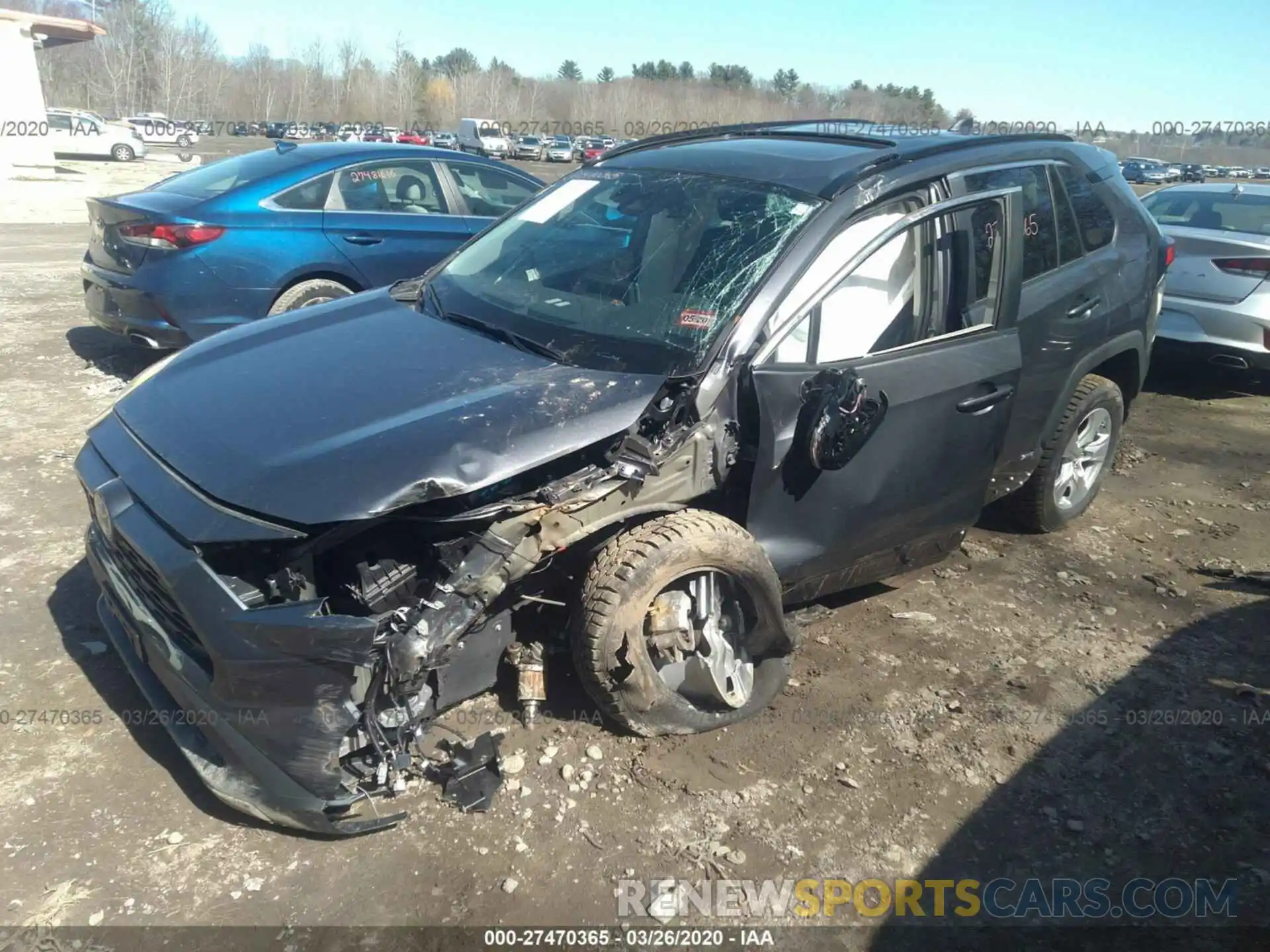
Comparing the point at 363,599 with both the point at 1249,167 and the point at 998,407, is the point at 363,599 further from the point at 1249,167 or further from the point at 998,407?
the point at 1249,167

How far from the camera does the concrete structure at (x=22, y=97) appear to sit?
22.5 meters

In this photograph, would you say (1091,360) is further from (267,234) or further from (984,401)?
(267,234)

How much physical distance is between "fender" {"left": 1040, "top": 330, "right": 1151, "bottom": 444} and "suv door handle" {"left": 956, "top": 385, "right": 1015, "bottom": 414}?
64 centimetres

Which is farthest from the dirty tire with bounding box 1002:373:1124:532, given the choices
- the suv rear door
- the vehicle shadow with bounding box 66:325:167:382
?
the vehicle shadow with bounding box 66:325:167:382

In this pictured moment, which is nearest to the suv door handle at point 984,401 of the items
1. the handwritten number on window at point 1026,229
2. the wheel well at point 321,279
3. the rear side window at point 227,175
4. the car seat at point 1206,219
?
the handwritten number on window at point 1026,229

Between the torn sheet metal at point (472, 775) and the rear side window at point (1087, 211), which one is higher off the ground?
the rear side window at point (1087, 211)

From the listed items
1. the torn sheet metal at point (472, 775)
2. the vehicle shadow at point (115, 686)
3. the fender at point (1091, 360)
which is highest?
the fender at point (1091, 360)

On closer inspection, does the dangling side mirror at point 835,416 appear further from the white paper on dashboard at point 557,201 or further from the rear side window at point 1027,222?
the white paper on dashboard at point 557,201

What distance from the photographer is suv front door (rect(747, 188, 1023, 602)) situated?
3.16m

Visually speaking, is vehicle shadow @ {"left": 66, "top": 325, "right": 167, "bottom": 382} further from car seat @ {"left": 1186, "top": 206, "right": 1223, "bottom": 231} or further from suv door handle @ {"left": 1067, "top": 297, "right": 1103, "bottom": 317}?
car seat @ {"left": 1186, "top": 206, "right": 1223, "bottom": 231}

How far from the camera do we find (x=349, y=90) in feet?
248

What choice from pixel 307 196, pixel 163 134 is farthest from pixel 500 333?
pixel 163 134

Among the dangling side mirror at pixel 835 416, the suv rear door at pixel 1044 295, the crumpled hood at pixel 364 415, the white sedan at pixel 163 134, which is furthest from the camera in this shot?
the white sedan at pixel 163 134

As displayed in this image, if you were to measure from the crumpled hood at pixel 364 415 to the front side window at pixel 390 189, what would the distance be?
3.33 meters
